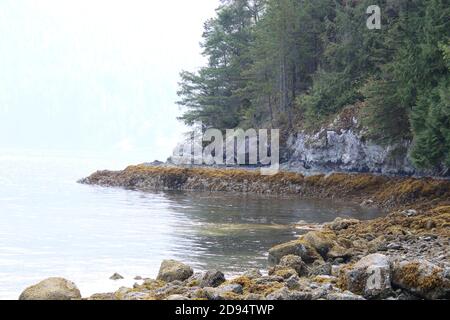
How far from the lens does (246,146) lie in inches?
2196

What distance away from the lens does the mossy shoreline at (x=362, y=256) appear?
14.2 metres

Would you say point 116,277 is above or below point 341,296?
below

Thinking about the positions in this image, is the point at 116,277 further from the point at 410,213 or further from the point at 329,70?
the point at 329,70

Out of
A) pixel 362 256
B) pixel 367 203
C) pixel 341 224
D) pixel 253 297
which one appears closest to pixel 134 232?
pixel 341 224

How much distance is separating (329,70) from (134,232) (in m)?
31.2

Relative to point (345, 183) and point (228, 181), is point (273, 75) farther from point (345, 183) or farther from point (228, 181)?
point (345, 183)


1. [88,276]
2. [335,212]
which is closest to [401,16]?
[335,212]

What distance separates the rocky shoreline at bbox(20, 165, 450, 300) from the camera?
14195 millimetres

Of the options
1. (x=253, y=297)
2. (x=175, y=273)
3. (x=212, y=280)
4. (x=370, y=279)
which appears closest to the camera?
(x=253, y=297)

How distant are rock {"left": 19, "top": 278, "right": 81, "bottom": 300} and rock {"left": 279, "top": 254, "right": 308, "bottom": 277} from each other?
18.1 feet

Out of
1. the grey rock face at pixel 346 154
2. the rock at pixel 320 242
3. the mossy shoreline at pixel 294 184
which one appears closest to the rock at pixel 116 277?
the rock at pixel 320 242

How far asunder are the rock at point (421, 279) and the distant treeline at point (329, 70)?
18.0 m

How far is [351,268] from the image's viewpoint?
15430 mm

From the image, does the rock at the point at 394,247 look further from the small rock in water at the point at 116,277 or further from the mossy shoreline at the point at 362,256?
the small rock in water at the point at 116,277
